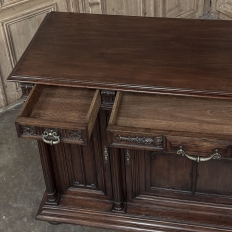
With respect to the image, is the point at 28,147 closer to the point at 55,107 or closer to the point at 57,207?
the point at 57,207

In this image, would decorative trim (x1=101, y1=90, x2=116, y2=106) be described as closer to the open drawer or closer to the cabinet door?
the open drawer

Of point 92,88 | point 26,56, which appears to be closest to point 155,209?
point 92,88

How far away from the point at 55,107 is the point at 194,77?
59 cm

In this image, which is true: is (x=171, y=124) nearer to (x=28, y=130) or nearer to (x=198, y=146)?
(x=198, y=146)

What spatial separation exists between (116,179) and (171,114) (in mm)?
465

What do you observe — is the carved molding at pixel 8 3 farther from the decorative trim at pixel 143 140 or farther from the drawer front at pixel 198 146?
the drawer front at pixel 198 146

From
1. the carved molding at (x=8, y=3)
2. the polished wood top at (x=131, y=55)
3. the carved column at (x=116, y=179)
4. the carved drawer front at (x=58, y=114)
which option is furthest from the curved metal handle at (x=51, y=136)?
the carved molding at (x=8, y=3)

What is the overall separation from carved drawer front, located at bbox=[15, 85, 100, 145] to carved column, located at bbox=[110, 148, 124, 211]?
261 millimetres

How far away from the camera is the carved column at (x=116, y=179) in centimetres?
205

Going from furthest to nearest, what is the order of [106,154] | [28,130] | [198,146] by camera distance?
[106,154] → [28,130] → [198,146]

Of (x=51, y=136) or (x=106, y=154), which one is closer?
(x=51, y=136)

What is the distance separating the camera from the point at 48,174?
219 centimetres

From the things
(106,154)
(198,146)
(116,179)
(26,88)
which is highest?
(26,88)

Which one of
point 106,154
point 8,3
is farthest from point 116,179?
point 8,3
